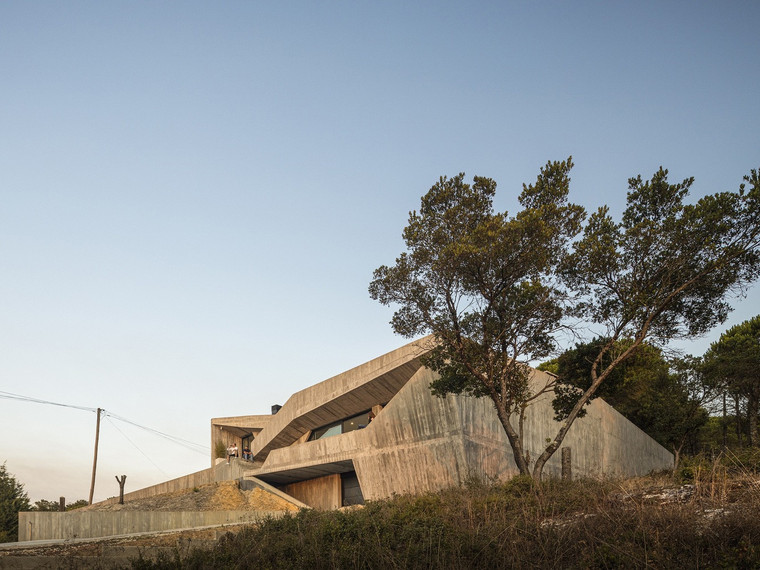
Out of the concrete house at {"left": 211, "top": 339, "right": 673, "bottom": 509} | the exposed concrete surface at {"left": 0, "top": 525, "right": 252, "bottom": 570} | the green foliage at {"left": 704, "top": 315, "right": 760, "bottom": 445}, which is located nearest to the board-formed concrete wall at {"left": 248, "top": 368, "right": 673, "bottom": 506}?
the concrete house at {"left": 211, "top": 339, "right": 673, "bottom": 509}

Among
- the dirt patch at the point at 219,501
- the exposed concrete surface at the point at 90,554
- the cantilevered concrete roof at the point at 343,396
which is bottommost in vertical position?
the exposed concrete surface at the point at 90,554

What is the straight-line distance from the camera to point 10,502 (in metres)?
41.1

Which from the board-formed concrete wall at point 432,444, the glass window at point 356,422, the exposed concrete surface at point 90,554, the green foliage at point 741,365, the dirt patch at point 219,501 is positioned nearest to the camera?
the exposed concrete surface at point 90,554

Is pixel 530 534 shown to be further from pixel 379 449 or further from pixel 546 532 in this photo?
pixel 379 449

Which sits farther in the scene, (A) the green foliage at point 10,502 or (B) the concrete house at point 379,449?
(A) the green foliage at point 10,502

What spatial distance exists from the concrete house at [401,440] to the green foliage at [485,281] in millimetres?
2181

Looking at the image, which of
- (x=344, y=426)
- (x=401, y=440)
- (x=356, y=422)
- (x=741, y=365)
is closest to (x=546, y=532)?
(x=401, y=440)

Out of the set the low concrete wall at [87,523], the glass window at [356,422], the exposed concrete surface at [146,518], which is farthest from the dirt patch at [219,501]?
the low concrete wall at [87,523]

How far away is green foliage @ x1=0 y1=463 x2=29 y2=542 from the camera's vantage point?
39156 mm

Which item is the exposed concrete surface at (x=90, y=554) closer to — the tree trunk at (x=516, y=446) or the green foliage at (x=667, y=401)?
the tree trunk at (x=516, y=446)

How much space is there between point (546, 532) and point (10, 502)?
43.8 m

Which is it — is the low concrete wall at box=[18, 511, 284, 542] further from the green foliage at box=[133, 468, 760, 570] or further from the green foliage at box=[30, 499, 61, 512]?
the green foliage at box=[30, 499, 61, 512]

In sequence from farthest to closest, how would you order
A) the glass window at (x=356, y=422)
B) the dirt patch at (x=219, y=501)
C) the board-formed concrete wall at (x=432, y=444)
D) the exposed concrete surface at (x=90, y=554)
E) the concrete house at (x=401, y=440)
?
the glass window at (x=356, y=422), the dirt patch at (x=219, y=501), the concrete house at (x=401, y=440), the board-formed concrete wall at (x=432, y=444), the exposed concrete surface at (x=90, y=554)

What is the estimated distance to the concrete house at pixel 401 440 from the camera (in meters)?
21.9
